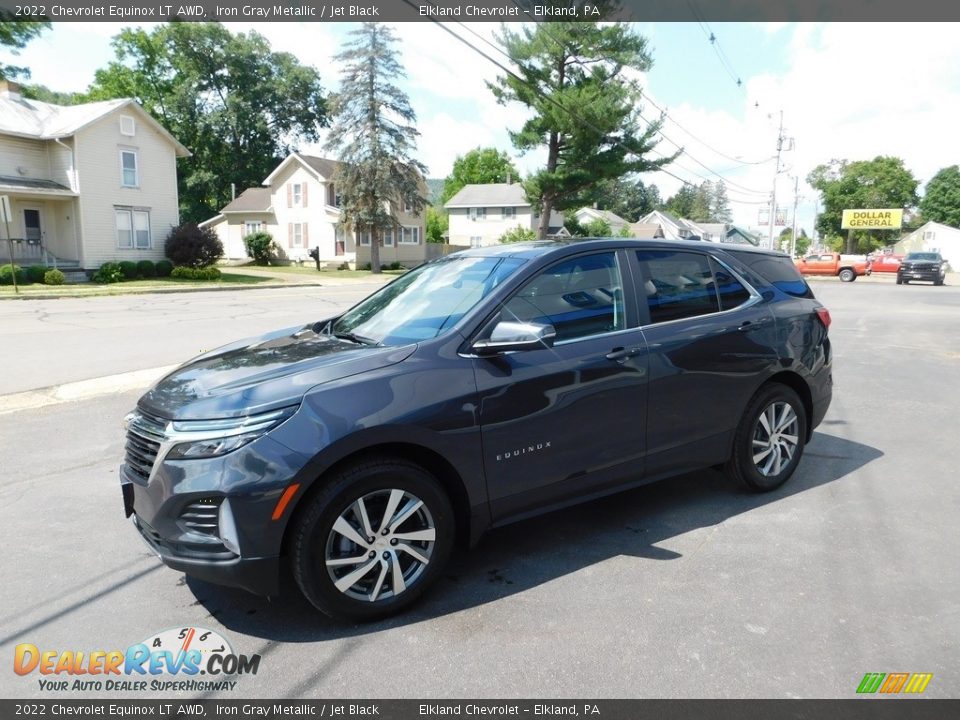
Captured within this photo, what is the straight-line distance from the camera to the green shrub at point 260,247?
44688 millimetres

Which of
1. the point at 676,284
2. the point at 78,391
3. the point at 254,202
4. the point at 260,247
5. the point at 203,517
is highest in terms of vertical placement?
the point at 254,202

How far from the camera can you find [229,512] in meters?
2.84

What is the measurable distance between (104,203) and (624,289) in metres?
33.1

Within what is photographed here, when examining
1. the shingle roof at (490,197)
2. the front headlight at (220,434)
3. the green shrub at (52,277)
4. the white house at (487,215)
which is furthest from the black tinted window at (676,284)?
the shingle roof at (490,197)

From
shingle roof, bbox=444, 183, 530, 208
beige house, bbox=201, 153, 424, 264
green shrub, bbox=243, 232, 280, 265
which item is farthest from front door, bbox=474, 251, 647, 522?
shingle roof, bbox=444, 183, 530, 208

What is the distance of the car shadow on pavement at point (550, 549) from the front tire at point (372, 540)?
159mm

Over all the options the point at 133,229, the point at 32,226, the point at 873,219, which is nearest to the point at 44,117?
the point at 32,226

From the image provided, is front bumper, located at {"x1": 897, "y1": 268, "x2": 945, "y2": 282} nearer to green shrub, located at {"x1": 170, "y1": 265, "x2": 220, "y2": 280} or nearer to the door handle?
green shrub, located at {"x1": 170, "y1": 265, "x2": 220, "y2": 280}

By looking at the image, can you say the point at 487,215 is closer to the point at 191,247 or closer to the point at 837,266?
the point at 837,266

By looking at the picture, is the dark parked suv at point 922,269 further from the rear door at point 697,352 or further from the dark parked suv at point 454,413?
the rear door at point 697,352

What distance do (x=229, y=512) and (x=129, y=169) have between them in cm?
3459

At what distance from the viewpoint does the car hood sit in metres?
3.00
